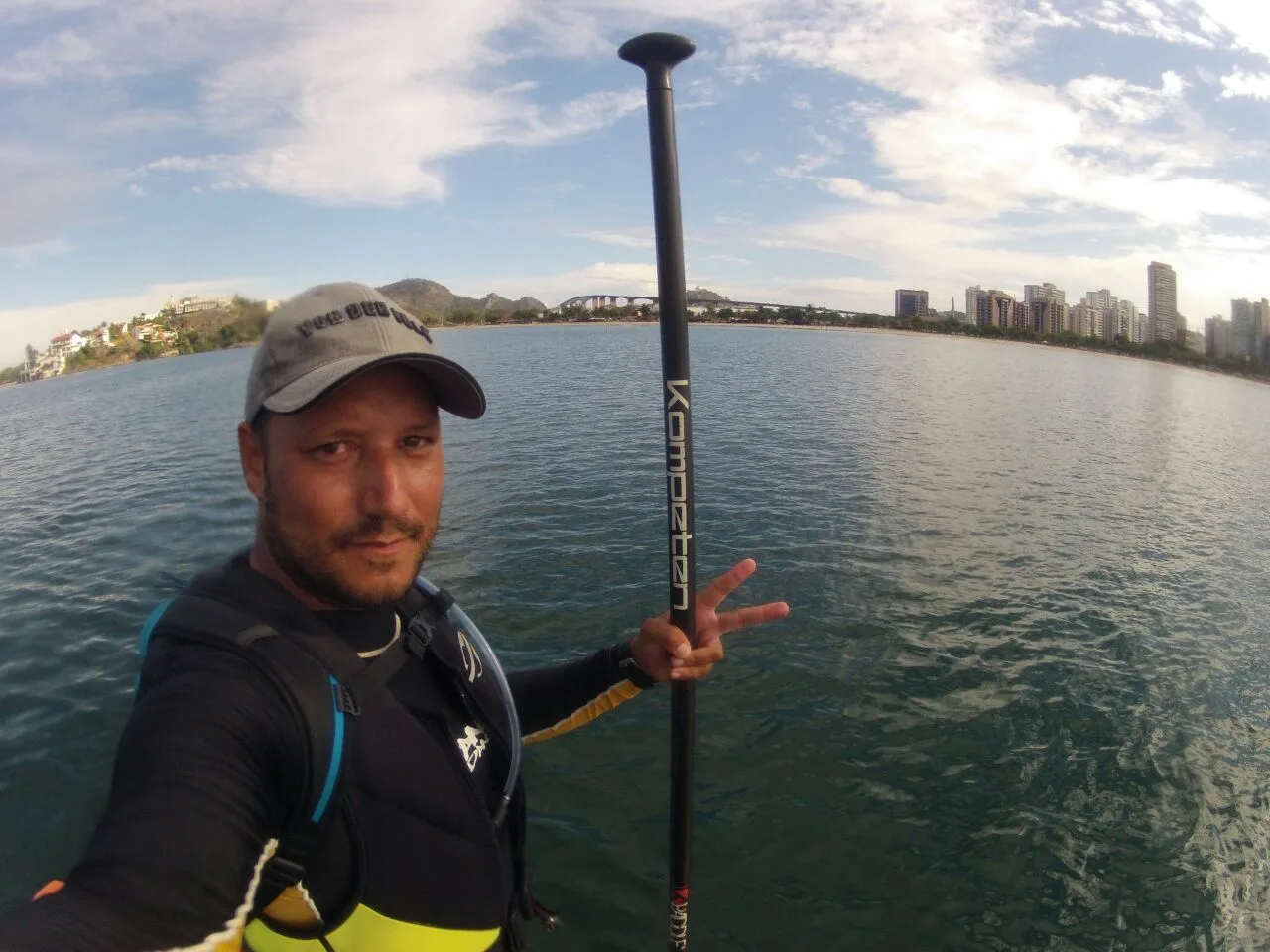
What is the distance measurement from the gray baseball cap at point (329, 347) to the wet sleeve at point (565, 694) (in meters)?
1.97

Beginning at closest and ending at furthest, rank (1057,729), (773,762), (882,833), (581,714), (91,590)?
1. (581,714)
2. (882,833)
3. (773,762)
4. (1057,729)
5. (91,590)

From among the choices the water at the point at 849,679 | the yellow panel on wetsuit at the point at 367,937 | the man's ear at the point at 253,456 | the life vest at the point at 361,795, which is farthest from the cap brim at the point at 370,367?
the water at the point at 849,679

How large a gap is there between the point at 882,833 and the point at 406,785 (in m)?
6.42

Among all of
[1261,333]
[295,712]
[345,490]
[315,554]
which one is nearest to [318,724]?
[295,712]

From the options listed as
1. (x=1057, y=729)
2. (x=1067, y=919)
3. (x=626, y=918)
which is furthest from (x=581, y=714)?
(x=1057, y=729)

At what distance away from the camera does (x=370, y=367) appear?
218cm

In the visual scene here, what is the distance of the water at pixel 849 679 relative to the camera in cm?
661

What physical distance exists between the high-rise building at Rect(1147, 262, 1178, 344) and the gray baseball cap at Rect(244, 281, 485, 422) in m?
231

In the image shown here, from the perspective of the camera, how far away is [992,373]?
7319cm

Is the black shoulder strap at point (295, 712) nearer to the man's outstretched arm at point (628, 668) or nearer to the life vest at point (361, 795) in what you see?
the life vest at point (361, 795)

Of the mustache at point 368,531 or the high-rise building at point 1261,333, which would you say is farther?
the high-rise building at point 1261,333

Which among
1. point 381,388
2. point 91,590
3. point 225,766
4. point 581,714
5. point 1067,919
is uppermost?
point 381,388

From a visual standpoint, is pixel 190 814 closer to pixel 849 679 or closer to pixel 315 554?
pixel 315 554

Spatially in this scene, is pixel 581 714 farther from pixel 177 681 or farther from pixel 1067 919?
pixel 1067 919
